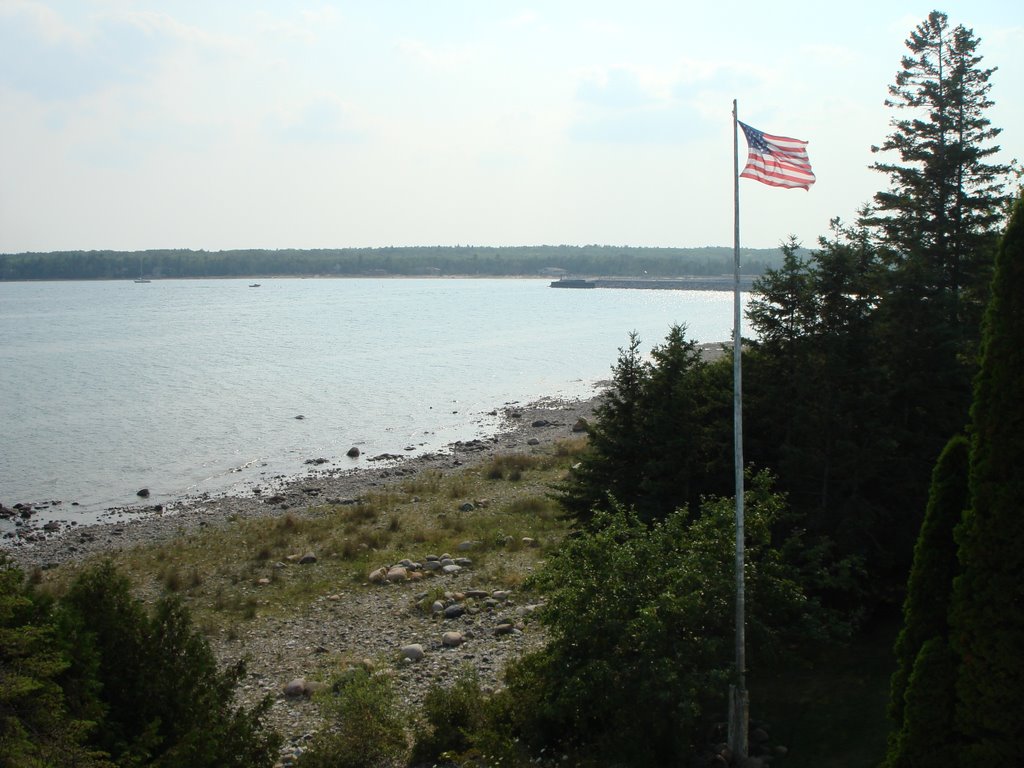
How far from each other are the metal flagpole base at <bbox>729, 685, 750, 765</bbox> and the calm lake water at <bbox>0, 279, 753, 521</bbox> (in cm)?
3181

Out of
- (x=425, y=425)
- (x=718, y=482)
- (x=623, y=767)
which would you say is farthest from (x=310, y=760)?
(x=425, y=425)

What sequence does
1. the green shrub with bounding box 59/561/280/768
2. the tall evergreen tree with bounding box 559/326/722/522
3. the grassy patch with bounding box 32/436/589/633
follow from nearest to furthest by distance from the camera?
the green shrub with bounding box 59/561/280/768
the tall evergreen tree with bounding box 559/326/722/522
the grassy patch with bounding box 32/436/589/633

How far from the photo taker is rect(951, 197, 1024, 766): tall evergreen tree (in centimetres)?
828

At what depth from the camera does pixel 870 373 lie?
18.1 meters

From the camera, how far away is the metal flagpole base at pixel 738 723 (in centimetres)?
1273

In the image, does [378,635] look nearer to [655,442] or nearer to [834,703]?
[655,442]

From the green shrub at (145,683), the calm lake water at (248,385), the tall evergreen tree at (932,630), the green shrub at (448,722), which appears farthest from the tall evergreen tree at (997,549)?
the calm lake water at (248,385)

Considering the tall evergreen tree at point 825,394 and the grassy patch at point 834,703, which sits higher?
the tall evergreen tree at point 825,394

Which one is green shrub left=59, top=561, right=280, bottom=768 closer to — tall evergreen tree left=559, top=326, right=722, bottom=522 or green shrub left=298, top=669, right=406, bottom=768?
green shrub left=298, top=669, right=406, bottom=768

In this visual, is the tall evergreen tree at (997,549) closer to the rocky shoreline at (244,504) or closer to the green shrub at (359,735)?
the green shrub at (359,735)

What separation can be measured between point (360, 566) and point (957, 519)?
19.7 m

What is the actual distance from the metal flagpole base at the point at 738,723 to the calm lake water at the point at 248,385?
31807 mm

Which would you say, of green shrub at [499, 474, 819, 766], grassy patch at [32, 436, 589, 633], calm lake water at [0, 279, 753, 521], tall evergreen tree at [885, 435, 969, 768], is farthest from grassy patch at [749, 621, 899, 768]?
calm lake water at [0, 279, 753, 521]

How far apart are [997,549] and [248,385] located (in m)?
70.4
